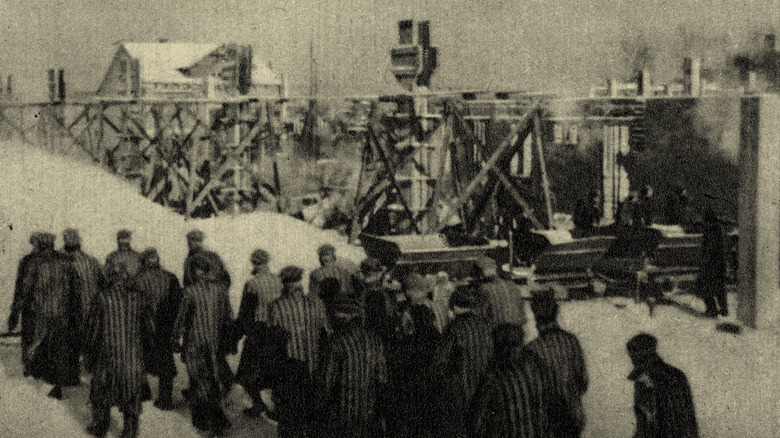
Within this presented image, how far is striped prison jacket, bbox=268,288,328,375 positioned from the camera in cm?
764

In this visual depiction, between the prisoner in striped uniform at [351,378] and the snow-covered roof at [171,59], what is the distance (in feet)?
144

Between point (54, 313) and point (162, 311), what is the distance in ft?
4.78

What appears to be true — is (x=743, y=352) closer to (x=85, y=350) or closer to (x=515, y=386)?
(x=515, y=386)

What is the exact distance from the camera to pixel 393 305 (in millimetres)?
8383

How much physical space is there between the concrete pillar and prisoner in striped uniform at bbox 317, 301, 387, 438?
728 centimetres

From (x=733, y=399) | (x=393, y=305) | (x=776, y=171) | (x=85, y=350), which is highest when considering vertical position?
(x=776, y=171)

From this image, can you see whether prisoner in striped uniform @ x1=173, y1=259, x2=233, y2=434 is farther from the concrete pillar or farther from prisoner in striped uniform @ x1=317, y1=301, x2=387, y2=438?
the concrete pillar

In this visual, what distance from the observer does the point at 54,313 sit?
31.8 feet

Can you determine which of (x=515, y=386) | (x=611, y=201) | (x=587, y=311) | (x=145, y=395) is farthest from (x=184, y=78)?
(x=515, y=386)

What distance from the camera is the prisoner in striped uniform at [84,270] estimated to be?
9.68 metres

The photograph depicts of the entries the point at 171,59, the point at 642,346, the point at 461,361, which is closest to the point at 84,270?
the point at 461,361

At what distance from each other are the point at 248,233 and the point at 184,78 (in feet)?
113

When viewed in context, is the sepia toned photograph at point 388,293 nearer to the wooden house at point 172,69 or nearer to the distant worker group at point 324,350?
the distant worker group at point 324,350

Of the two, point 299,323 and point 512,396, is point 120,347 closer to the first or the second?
point 299,323
